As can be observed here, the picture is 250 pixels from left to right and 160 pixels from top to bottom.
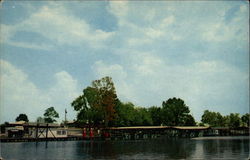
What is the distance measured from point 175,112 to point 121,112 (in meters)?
30.1

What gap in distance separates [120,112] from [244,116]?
251 feet

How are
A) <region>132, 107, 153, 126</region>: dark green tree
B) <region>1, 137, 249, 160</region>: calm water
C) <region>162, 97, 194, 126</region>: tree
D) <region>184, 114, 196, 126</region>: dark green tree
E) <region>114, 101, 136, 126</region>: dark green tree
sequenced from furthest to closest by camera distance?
1. <region>184, 114, 196, 126</region>: dark green tree
2. <region>162, 97, 194, 126</region>: tree
3. <region>132, 107, 153, 126</region>: dark green tree
4. <region>114, 101, 136, 126</region>: dark green tree
5. <region>1, 137, 249, 160</region>: calm water

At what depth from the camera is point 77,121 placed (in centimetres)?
6788

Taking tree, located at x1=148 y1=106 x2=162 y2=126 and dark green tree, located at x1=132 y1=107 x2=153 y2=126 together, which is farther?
tree, located at x1=148 y1=106 x2=162 y2=126

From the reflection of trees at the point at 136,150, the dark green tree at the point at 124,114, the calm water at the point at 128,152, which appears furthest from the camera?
the dark green tree at the point at 124,114

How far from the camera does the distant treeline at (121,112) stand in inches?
2473

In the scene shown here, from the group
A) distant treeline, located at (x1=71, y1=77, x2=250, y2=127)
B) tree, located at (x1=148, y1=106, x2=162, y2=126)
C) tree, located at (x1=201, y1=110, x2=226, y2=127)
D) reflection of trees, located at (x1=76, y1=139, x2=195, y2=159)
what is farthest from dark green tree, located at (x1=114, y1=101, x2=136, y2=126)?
tree, located at (x1=201, y1=110, x2=226, y2=127)

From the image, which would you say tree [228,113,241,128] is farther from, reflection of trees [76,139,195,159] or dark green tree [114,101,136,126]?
reflection of trees [76,139,195,159]

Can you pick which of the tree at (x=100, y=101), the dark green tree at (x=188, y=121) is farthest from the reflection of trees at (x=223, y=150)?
the dark green tree at (x=188, y=121)

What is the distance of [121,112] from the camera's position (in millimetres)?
73500

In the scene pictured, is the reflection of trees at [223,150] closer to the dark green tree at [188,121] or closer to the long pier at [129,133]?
the long pier at [129,133]

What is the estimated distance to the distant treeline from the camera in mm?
62812

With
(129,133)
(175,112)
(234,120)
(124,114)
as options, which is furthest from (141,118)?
(234,120)

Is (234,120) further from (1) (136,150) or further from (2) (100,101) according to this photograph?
(1) (136,150)
